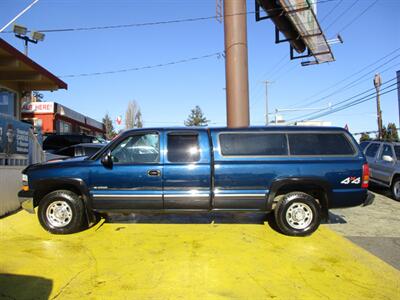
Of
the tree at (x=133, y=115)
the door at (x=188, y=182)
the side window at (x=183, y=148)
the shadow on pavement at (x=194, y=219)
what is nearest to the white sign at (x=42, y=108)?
the shadow on pavement at (x=194, y=219)

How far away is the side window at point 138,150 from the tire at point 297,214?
233 centimetres

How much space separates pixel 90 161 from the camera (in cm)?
630

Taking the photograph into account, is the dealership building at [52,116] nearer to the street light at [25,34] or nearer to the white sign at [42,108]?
the white sign at [42,108]

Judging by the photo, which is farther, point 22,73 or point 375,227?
point 22,73

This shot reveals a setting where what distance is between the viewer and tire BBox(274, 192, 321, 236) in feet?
20.5

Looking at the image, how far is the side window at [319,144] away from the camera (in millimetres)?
6371

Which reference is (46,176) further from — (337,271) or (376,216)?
(376,216)

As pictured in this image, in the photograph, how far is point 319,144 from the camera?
21.1 feet

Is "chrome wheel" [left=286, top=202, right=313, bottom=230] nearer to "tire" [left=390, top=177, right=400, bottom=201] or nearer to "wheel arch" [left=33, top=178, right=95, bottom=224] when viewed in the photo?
"wheel arch" [left=33, top=178, right=95, bottom=224]

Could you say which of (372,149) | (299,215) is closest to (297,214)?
(299,215)

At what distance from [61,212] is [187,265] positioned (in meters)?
2.74

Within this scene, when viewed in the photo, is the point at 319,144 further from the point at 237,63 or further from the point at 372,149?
the point at 372,149

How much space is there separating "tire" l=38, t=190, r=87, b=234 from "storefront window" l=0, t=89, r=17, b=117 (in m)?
9.58

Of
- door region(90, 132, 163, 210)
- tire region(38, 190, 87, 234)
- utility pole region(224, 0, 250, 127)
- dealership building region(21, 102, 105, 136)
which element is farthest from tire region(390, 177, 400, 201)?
dealership building region(21, 102, 105, 136)
